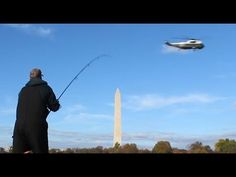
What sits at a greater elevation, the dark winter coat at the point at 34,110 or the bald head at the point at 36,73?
the bald head at the point at 36,73

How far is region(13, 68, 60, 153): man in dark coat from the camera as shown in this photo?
3.60 metres

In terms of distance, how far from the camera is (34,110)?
3600 mm

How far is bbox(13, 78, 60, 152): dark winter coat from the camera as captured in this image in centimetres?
360

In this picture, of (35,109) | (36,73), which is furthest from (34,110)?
(36,73)

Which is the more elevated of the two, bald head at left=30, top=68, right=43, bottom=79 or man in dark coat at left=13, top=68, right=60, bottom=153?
bald head at left=30, top=68, right=43, bottom=79

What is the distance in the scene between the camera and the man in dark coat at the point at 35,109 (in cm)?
360

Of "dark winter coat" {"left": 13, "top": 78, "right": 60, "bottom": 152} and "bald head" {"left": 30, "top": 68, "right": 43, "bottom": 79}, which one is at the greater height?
"bald head" {"left": 30, "top": 68, "right": 43, "bottom": 79}

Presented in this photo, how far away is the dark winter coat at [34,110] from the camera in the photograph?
3600 mm

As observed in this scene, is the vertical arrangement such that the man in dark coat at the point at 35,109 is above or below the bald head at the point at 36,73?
below
